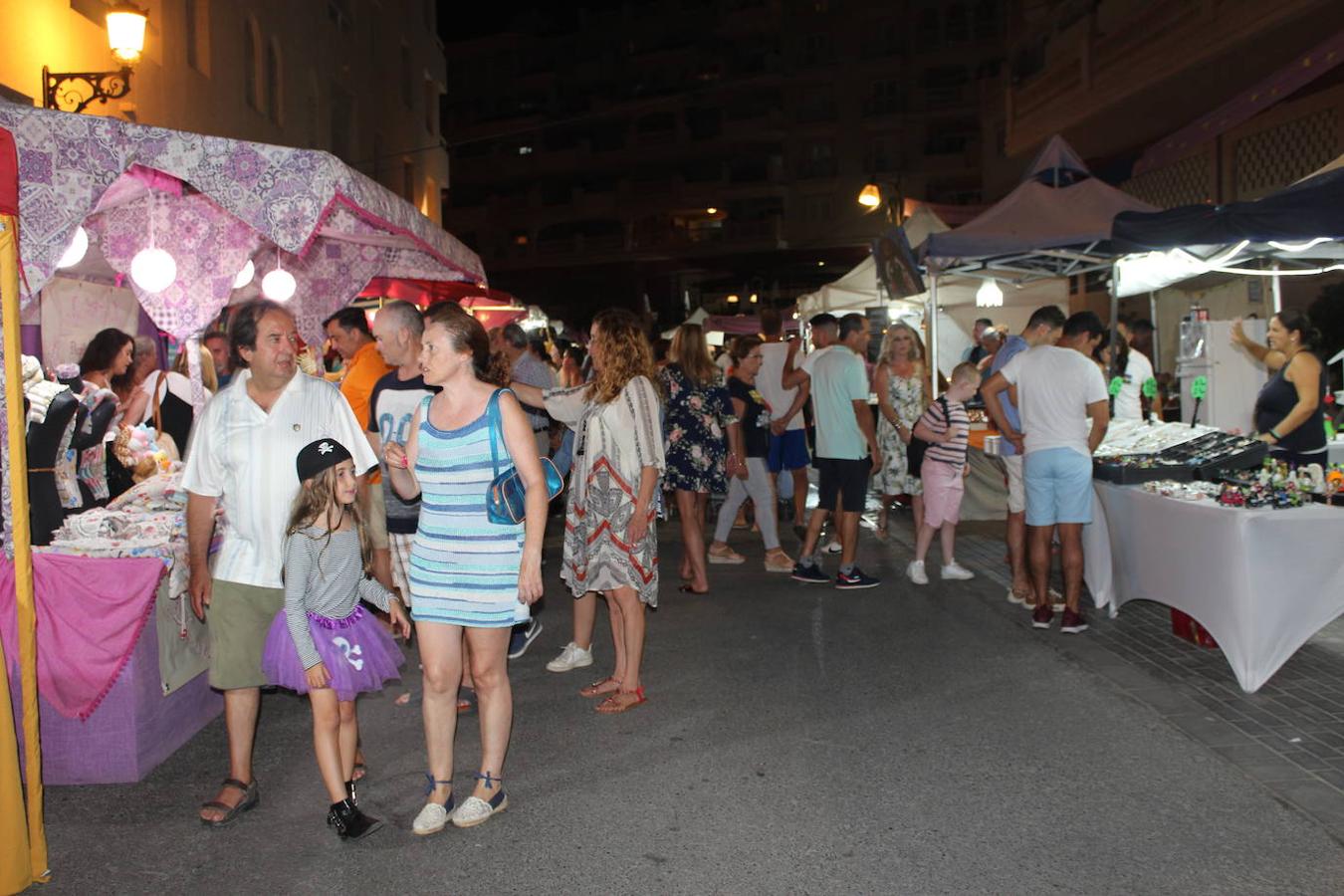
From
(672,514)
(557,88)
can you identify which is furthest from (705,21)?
(672,514)

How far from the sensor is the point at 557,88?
6988cm

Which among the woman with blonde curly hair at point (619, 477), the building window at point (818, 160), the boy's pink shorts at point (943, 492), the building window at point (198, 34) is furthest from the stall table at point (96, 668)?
the building window at point (818, 160)

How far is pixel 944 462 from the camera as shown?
8820mm

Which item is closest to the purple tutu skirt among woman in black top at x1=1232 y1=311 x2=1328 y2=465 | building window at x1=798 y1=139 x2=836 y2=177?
woman in black top at x1=1232 y1=311 x2=1328 y2=465

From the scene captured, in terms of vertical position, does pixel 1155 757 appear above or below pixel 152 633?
below

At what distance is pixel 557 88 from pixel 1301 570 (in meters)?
68.8

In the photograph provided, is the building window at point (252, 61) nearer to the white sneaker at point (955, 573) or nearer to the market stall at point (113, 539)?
the market stall at point (113, 539)

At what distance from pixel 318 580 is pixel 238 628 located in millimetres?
424

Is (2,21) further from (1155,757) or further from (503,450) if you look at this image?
(1155,757)

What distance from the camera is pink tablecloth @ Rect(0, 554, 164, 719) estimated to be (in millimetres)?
4758

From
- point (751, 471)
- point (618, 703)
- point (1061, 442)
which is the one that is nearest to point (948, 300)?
point (751, 471)

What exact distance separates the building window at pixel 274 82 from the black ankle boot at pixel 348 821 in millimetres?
14683

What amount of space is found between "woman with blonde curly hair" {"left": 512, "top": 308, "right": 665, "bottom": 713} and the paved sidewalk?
21.0 inches

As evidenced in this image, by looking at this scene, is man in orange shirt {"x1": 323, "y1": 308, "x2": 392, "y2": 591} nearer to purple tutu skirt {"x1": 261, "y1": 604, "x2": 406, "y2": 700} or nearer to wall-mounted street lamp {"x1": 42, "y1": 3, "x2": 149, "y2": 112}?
purple tutu skirt {"x1": 261, "y1": 604, "x2": 406, "y2": 700}
